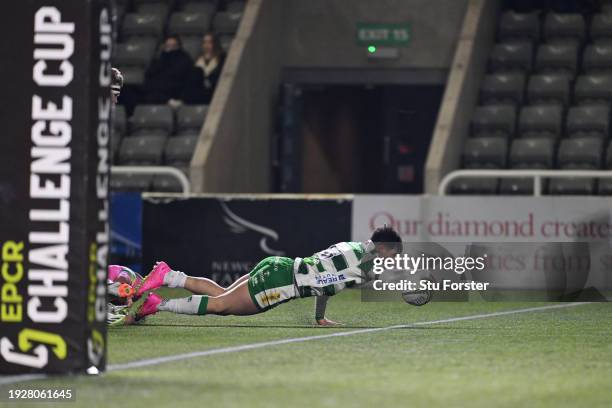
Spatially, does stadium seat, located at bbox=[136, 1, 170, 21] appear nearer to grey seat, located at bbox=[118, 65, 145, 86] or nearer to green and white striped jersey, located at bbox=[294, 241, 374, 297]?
grey seat, located at bbox=[118, 65, 145, 86]

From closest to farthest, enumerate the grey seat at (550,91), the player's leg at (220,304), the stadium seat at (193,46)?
1. the player's leg at (220,304)
2. the grey seat at (550,91)
3. the stadium seat at (193,46)

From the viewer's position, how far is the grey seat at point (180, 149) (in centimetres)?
2116

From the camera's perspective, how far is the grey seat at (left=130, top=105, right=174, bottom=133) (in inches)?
859

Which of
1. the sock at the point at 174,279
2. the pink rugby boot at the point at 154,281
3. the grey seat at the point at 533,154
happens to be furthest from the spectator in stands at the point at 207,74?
the pink rugby boot at the point at 154,281

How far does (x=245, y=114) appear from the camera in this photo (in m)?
22.1

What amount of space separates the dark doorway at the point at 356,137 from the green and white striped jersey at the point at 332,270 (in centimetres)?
1178

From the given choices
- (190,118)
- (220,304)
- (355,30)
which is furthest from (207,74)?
(220,304)

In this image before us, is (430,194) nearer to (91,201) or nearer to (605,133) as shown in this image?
(605,133)

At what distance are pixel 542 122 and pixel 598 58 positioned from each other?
1556 millimetres

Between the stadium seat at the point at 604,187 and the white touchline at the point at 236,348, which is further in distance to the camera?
the stadium seat at the point at 604,187

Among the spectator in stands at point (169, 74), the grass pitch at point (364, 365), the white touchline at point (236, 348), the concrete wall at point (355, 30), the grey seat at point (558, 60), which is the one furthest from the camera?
the concrete wall at point (355, 30)

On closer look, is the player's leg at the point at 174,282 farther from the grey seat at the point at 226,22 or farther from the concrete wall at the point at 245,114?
the grey seat at the point at 226,22

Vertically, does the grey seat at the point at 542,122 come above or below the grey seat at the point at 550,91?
below

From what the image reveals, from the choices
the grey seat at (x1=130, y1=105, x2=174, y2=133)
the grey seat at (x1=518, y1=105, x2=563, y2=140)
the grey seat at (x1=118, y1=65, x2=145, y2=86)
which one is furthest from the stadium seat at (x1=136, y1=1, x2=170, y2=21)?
the grey seat at (x1=518, y1=105, x2=563, y2=140)
